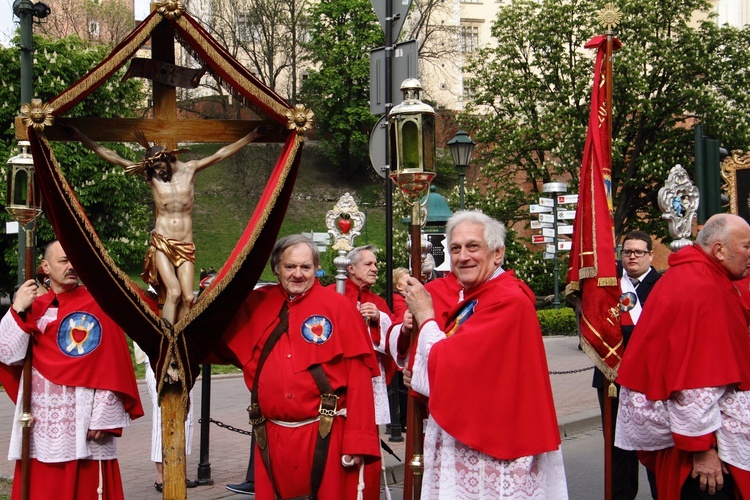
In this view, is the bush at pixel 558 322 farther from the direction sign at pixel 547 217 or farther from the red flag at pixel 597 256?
the red flag at pixel 597 256

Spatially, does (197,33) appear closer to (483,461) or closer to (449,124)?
(483,461)

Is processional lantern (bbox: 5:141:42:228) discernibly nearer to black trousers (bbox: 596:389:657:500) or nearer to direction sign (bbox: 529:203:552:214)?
black trousers (bbox: 596:389:657:500)

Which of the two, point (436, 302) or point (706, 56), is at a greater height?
point (706, 56)

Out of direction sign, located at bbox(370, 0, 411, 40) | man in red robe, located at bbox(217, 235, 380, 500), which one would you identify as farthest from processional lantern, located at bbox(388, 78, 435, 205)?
direction sign, located at bbox(370, 0, 411, 40)

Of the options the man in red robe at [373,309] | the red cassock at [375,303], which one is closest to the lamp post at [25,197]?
the man in red robe at [373,309]

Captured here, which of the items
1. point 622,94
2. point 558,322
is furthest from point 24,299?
point 622,94

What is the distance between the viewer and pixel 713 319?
4.99 m

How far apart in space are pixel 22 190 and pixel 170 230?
5.23 ft

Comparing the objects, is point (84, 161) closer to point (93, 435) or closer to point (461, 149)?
point (461, 149)

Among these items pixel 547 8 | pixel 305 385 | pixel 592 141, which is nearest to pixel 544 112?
pixel 547 8

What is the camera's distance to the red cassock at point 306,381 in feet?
17.4

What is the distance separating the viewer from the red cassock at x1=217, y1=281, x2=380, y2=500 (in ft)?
17.4

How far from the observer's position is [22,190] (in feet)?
20.6

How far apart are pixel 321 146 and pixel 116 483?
4745cm
